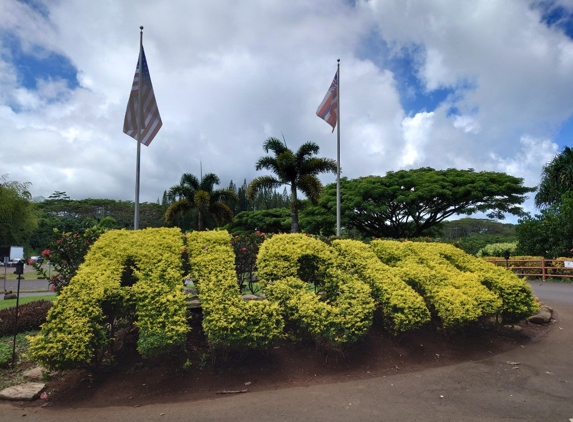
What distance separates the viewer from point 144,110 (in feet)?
31.7

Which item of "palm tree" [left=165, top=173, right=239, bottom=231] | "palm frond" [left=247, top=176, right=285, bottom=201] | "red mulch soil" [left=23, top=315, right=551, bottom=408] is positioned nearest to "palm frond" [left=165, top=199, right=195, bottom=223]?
"palm tree" [left=165, top=173, right=239, bottom=231]

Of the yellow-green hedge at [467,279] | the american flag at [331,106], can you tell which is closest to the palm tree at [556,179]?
the american flag at [331,106]

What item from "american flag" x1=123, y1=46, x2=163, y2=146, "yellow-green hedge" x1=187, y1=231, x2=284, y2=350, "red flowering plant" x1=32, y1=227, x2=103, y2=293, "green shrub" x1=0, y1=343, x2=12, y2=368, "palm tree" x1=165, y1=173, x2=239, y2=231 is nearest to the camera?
"yellow-green hedge" x1=187, y1=231, x2=284, y2=350

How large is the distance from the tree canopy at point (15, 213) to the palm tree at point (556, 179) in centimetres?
4200

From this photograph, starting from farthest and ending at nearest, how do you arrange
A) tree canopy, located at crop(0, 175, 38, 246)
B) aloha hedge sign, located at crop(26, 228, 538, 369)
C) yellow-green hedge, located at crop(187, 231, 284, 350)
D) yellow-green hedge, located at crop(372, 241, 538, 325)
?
tree canopy, located at crop(0, 175, 38, 246) < yellow-green hedge, located at crop(372, 241, 538, 325) < yellow-green hedge, located at crop(187, 231, 284, 350) < aloha hedge sign, located at crop(26, 228, 538, 369)

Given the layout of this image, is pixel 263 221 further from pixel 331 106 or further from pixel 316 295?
pixel 316 295

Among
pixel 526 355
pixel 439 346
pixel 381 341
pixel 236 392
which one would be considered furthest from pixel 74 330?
pixel 526 355

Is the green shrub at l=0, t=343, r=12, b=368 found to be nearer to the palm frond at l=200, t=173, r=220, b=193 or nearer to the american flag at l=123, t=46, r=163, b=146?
the american flag at l=123, t=46, r=163, b=146

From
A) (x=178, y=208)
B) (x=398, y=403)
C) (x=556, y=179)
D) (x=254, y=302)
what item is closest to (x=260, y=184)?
(x=178, y=208)

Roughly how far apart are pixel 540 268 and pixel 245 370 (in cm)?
1731

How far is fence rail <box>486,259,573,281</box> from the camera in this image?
56.5 ft

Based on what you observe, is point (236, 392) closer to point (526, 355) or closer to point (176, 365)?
point (176, 365)

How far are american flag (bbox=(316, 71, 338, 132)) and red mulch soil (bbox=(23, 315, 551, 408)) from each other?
788cm

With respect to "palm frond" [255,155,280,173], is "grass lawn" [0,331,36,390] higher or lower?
lower
